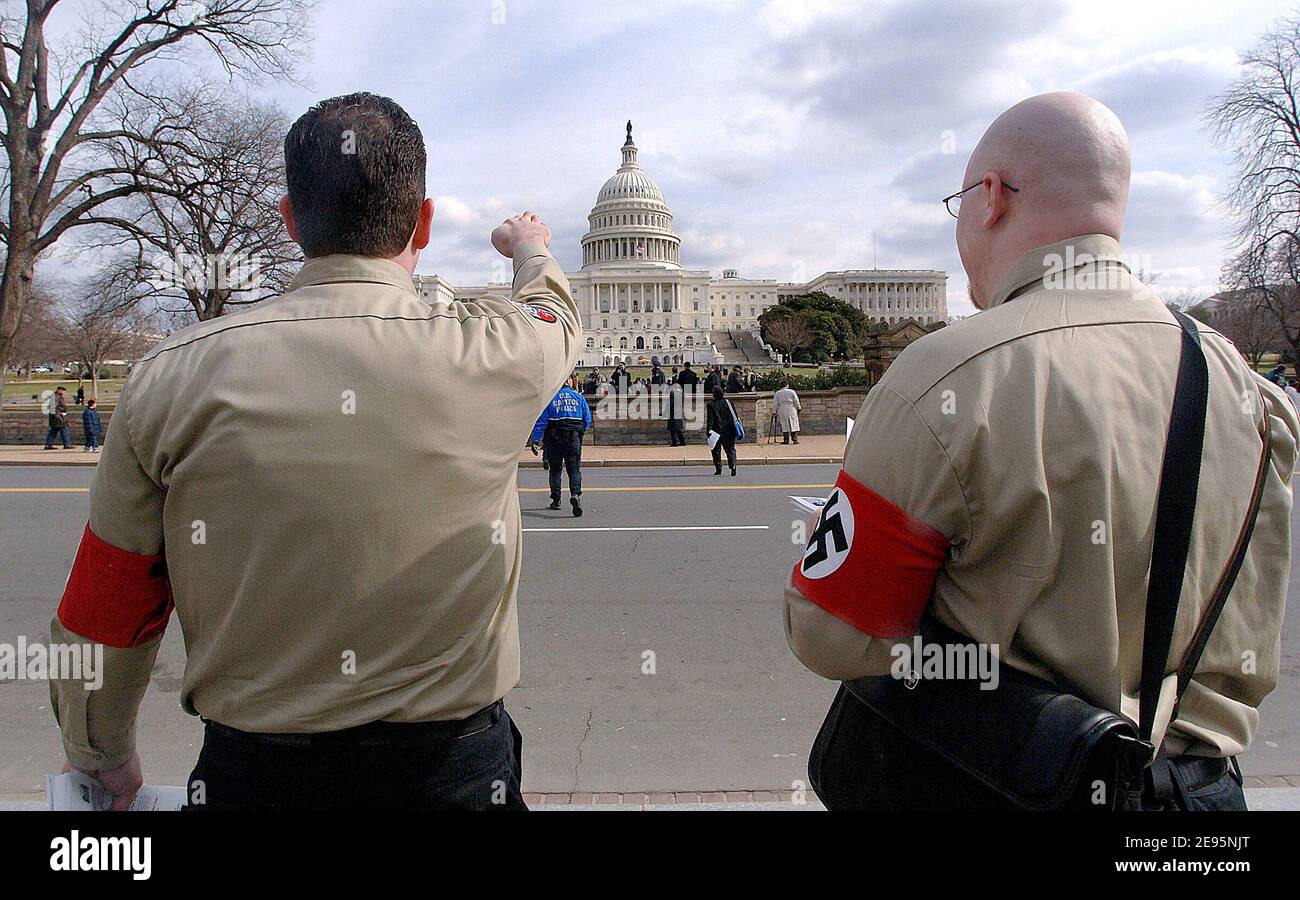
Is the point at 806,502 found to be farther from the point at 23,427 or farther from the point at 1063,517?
the point at 23,427

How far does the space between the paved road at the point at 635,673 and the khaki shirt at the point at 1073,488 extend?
7.75ft

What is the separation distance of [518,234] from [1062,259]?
1.26m

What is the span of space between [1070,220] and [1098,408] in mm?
412

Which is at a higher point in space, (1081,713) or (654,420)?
(654,420)

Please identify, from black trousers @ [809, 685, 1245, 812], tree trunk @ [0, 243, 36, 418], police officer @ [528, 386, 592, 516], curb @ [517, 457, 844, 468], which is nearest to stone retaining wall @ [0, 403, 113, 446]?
tree trunk @ [0, 243, 36, 418]

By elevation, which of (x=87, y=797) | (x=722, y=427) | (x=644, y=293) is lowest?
(x=87, y=797)

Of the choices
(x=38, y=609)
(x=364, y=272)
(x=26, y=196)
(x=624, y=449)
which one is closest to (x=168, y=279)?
(x=26, y=196)

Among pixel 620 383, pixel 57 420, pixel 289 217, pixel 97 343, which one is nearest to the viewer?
pixel 289 217

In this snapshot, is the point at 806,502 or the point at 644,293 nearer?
the point at 806,502

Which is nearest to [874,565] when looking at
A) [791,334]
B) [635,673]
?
[635,673]

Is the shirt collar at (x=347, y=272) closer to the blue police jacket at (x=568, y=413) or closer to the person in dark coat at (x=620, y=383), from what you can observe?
the blue police jacket at (x=568, y=413)

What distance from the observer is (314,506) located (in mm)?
1528

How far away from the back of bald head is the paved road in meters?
2.74

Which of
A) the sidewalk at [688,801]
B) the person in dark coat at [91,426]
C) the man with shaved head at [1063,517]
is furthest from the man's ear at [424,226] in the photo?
the person in dark coat at [91,426]
